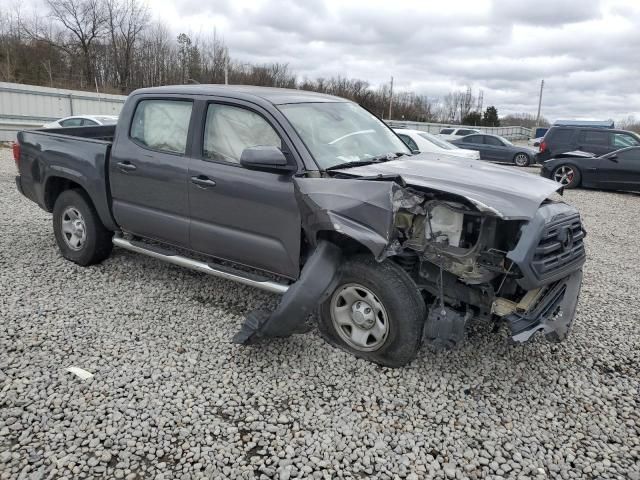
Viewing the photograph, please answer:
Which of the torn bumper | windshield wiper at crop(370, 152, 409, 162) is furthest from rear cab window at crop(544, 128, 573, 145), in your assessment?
the torn bumper

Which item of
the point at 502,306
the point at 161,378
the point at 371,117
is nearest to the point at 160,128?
the point at 371,117

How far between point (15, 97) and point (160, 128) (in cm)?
2141

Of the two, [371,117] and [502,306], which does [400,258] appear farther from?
[371,117]

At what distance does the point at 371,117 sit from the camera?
4855 millimetres

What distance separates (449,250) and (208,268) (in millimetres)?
2049

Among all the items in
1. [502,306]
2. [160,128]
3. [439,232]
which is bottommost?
[502,306]

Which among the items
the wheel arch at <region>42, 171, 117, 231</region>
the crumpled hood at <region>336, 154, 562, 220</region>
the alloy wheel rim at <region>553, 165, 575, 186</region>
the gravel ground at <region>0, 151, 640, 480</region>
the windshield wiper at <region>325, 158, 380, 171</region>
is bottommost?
the gravel ground at <region>0, 151, 640, 480</region>

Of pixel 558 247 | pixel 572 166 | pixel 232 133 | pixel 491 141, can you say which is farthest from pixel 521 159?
pixel 232 133

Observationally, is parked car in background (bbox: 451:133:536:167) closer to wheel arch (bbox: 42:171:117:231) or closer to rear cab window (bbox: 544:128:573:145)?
rear cab window (bbox: 544:128:573:145)

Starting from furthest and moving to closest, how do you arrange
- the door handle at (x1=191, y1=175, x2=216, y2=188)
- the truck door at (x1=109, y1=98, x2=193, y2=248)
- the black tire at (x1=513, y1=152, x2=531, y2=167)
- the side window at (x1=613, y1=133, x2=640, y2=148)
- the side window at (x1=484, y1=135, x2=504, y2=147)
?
the side window at (x1=484, y1=135, x2=504, y2=147)
the black tire at (x1=513, y1=152, x2=531, y2=167)
the side window at (x1=613, y1=133, x2=640, y2=148)
the truck door at (x1=109, y1=98, x2=193, y2=248)
the door handle at (x1=191, y1=175, x2=216, y2=188)

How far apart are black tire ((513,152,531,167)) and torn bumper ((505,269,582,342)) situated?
1868 centimetres

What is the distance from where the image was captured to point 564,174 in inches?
520

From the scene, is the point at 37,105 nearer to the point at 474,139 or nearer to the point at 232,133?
the point at 474,139

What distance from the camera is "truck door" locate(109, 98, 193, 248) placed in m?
4.29
